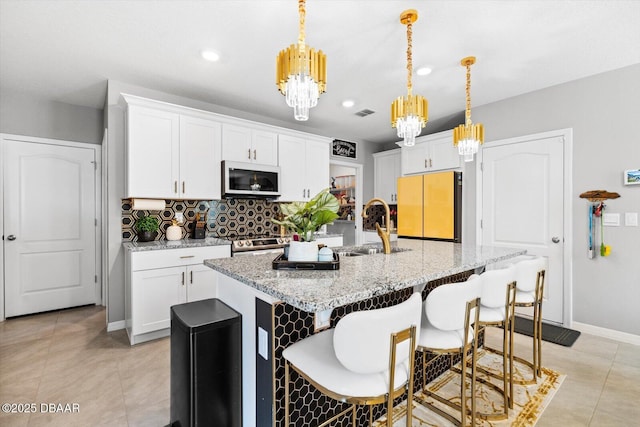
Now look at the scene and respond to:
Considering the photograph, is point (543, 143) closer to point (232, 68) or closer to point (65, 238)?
point (232, 68)

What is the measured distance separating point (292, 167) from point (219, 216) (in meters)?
1.18

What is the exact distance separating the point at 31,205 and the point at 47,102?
124cm

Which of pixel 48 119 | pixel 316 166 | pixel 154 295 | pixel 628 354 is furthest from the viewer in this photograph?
pixel 316 166

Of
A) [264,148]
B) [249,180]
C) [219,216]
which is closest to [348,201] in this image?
[264,148]

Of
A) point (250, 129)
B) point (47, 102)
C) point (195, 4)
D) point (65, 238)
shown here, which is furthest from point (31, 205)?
point (195, 4)

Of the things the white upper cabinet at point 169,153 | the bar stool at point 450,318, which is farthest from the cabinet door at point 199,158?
the bar stool at point 450,318

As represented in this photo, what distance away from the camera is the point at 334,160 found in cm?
524

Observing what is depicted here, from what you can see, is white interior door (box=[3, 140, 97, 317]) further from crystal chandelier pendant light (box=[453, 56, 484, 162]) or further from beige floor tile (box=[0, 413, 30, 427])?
crystal chandelier pendant light (box=[453, 56, 484, 162])

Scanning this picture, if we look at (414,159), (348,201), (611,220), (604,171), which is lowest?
(611,220)

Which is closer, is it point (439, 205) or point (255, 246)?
point (255, 246)

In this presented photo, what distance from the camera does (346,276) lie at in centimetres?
144

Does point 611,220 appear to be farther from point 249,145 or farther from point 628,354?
point 249,145

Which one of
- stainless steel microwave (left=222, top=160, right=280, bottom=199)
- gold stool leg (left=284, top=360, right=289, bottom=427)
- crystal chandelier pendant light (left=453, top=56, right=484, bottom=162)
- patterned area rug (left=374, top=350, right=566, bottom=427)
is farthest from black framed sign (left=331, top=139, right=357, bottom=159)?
gold stool leg (left=284, top=360, right=289, bottom=427)

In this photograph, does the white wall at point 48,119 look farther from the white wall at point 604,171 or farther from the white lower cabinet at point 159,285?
the white wall at point 604,171
